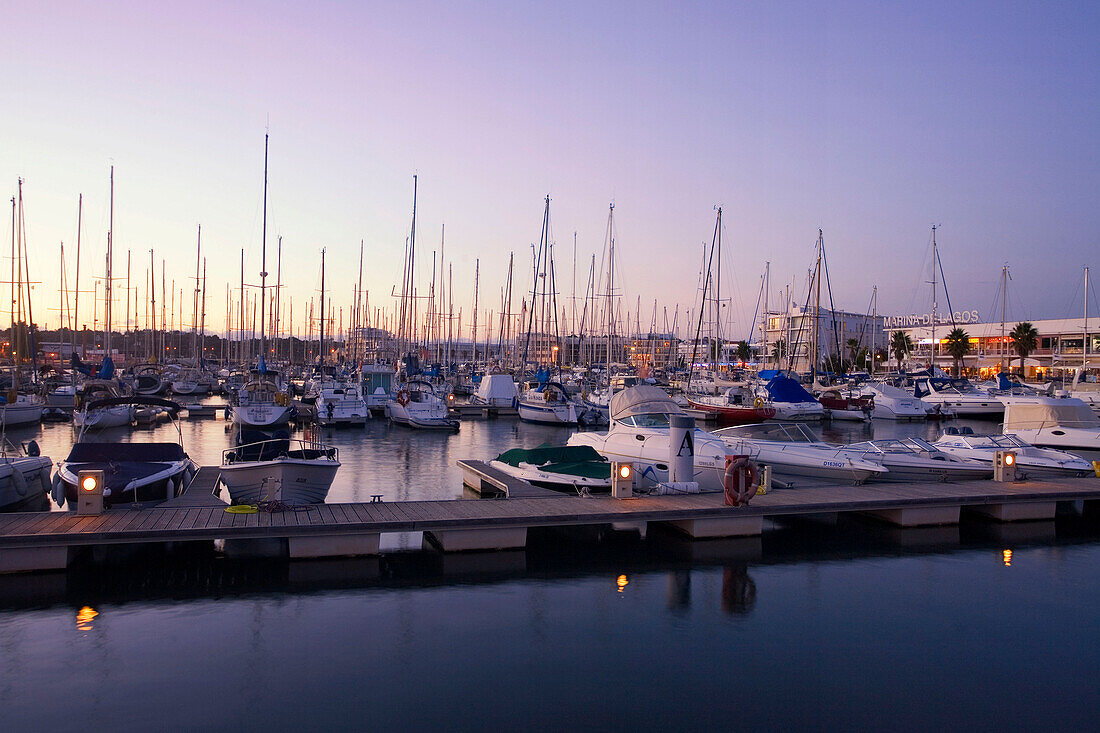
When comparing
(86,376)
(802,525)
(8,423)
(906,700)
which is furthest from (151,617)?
(86,376)

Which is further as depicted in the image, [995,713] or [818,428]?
[818,428]

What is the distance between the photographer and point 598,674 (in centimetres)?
1105

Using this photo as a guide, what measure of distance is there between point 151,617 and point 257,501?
16.1 ft

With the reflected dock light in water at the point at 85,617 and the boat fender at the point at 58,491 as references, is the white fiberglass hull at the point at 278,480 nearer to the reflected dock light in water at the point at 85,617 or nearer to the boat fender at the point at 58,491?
the boat fender at the point at 58,491

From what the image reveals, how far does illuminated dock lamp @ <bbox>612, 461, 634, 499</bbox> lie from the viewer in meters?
17.8

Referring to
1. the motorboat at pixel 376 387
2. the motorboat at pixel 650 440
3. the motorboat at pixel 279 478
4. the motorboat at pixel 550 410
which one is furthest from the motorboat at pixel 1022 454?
the motorboat at pixel 376 387

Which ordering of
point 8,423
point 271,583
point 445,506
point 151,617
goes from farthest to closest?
1. point 8,423
2. point 445,506
3. point 271,583
4. point 151,617

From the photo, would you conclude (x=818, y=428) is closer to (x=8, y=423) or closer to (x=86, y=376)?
(x=8, y=423)

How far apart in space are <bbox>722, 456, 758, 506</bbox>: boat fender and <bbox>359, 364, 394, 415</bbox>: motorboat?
37337 millimetres

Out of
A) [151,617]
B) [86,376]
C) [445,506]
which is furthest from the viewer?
[86,376]

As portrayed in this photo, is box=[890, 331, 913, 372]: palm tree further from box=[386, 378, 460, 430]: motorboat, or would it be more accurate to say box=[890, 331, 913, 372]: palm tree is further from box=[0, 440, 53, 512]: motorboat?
box=[0, 440, 53, 512]: motorboat

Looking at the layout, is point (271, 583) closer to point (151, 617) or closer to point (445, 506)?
point (151, 617)

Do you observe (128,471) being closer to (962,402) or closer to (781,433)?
(781,433)

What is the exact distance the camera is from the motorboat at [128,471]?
17.2 m
